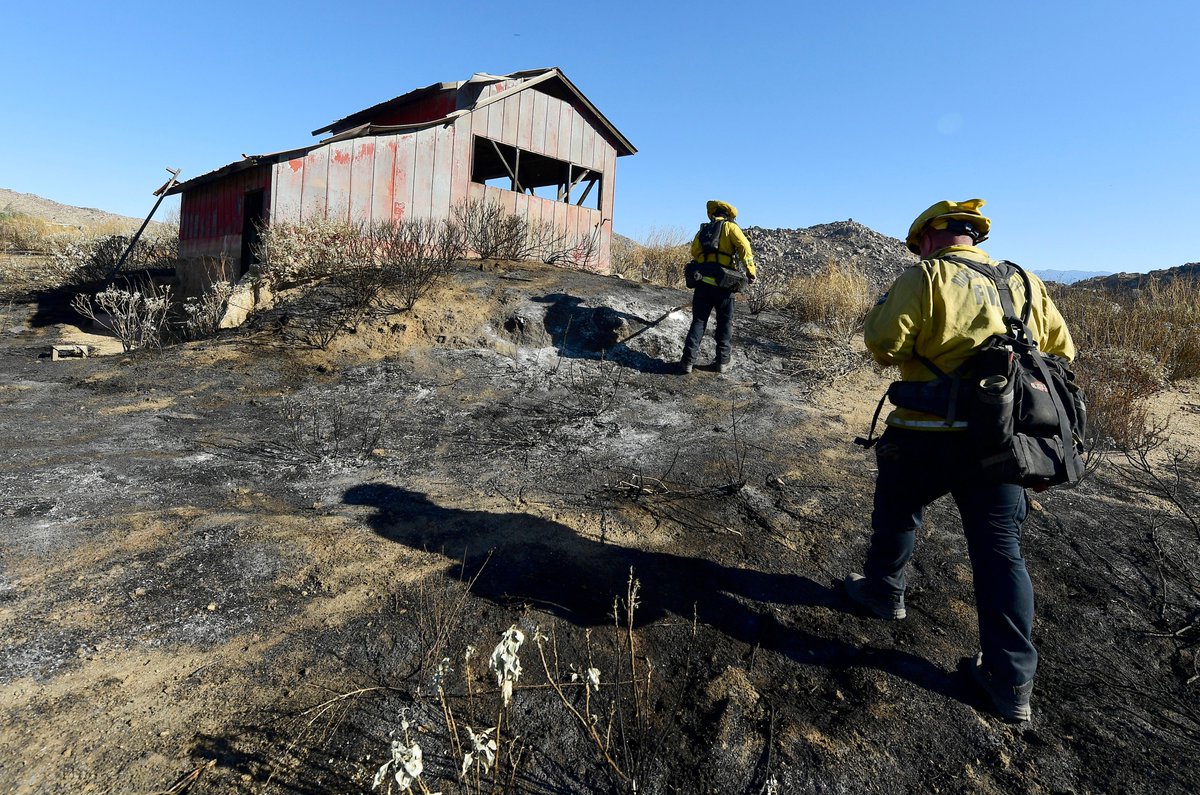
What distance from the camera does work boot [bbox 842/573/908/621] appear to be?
2.92m

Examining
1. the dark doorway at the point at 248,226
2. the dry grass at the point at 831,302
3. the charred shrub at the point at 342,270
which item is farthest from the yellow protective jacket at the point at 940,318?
the dark doorway at the point at 248,226

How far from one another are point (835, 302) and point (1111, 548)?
244 inches

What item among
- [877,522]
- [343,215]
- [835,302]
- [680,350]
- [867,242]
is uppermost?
[867,242]

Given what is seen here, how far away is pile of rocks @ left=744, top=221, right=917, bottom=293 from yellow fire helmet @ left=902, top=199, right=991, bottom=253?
1637 cm

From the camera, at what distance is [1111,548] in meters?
3.86

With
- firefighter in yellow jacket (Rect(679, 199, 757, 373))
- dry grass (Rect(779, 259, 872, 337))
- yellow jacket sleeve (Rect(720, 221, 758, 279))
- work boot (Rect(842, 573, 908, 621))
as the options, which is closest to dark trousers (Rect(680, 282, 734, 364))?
firefighter in yellow jacket (Rect(679, 199, 757, 373))

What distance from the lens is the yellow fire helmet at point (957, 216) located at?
8.50 feet

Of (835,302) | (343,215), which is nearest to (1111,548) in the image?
(835,302)

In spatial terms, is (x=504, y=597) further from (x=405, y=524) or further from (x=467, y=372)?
(x=467, y=372)

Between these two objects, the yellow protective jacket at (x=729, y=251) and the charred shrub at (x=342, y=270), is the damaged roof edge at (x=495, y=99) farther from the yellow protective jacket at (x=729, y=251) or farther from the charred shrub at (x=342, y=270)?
the yellow protective jacket at (x=729, y=251)

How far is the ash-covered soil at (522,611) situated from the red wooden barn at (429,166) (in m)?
4.03

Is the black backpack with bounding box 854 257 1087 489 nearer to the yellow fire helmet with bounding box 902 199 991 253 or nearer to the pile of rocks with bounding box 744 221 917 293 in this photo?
the yellow fire helmet with bounding box 902 199 991 253

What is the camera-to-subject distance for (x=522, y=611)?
2.86m

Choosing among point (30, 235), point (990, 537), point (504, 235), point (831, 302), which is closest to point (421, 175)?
point (504, 235)
